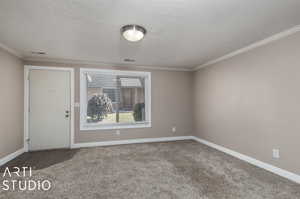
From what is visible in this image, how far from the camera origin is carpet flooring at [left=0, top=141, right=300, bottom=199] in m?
1.92

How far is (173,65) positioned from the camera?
14.3 feet

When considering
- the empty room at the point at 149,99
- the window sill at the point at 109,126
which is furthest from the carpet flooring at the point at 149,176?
the window sill at the point at 109,126

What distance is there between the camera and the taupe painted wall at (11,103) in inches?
111

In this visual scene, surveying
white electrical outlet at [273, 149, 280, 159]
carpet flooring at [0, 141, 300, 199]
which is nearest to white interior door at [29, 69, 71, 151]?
carpet flooring at [0, 141, 300, 199]

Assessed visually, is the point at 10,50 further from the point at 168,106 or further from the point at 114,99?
the point at 168,106

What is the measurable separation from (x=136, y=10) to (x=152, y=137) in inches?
137

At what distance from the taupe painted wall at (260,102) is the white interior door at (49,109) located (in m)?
3.81

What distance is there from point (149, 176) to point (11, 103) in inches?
125

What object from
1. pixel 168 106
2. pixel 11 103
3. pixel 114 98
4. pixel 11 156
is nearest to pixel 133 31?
pixel 114 98

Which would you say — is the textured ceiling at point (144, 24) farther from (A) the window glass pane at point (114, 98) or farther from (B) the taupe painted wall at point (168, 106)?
(B) the taupe painted wall at point (168, 106)

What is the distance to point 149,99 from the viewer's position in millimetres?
4449

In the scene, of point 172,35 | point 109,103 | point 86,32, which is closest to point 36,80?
point 109,103

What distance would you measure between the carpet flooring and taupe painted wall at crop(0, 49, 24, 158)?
39cm

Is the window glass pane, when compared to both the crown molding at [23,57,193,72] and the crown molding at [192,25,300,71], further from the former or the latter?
the crown molding at [192,25,300,71]
